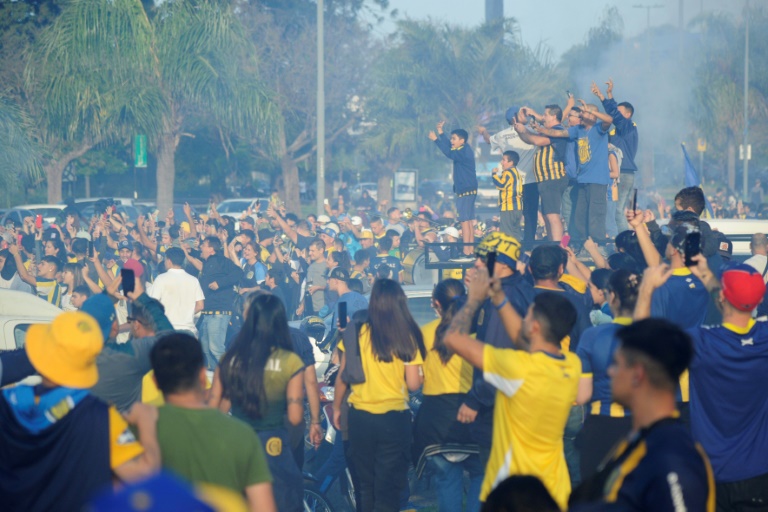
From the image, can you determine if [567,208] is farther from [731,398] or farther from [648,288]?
[648,288]

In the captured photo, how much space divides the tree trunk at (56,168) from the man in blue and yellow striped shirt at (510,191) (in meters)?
21.3

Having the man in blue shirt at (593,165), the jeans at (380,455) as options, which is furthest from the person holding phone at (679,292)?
the man in blue shirt at (593,165)

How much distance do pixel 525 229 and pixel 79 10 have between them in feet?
A: 64.4

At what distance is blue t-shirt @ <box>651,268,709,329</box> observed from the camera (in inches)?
251

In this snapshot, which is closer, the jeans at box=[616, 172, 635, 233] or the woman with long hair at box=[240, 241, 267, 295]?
the jeans at box=[616, 172, 635, 233]

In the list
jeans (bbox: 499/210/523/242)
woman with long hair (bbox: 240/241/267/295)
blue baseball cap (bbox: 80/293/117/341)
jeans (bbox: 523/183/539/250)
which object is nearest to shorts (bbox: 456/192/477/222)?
jeans (bbox: 499/210/523/242)

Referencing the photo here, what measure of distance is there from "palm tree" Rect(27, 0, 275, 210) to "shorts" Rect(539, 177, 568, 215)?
1860cm

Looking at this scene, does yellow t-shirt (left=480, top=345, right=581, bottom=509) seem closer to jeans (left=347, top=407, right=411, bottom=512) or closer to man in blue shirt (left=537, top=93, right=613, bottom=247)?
jeans (left=347, top=407, right=411, bottom=512)

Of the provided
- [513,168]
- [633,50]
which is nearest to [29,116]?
[513,168]

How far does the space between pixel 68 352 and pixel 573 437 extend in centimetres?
374

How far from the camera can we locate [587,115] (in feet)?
35.6

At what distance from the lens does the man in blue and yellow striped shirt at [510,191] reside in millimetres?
11766

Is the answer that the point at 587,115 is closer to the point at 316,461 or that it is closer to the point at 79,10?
the point at 316,461

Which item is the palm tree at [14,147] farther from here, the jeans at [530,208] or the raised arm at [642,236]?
the raised arm at [642,236]
